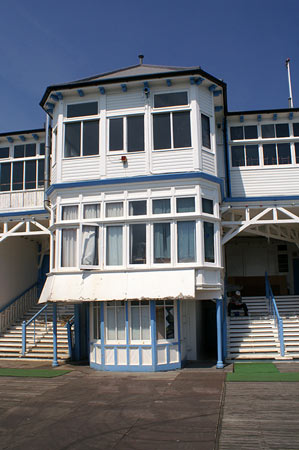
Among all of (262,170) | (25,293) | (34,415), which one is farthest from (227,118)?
(34,415)

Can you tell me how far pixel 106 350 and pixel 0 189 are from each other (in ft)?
30.5

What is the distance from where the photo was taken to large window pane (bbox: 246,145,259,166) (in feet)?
57.5

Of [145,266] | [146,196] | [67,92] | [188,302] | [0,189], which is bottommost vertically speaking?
[188,302]

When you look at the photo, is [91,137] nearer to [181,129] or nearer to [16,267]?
[181,129]

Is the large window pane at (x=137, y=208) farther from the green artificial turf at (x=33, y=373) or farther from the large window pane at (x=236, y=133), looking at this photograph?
the large window pane at (x=236, y=133)

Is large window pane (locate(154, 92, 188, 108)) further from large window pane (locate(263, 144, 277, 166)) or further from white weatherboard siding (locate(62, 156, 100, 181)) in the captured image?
large window pane (locate(263, 144, 277, 166))

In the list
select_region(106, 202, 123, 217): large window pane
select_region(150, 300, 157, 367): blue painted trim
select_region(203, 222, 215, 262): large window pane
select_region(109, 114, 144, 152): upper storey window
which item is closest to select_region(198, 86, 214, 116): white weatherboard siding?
select_region(109, 114, 144, 152): upper storey window

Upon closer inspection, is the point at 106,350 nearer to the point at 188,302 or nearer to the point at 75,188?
the point at 188,302

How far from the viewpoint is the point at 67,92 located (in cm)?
1509

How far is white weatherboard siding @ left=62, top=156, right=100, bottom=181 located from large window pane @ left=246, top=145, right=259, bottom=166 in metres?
6.21

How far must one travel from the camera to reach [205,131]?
48.2 ft

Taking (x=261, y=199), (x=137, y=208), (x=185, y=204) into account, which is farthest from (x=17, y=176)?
(x=261, y=199)

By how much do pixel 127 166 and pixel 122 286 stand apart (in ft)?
12.4

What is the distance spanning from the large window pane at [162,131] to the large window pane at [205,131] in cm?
111
